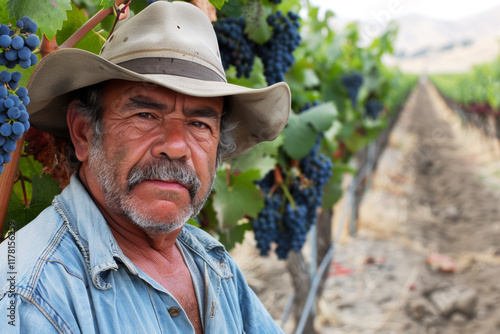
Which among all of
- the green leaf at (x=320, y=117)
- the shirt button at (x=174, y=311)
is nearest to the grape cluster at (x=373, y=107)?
the green leaf at (x=320, y=117)

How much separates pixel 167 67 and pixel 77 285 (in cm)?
70

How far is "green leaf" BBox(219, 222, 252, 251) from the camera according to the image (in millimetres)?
2873

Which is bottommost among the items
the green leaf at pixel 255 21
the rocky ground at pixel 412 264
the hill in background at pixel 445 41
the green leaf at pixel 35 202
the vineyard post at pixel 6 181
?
the rocky ground at pixel 412 264

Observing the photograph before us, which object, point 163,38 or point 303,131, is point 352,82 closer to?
point 303,131

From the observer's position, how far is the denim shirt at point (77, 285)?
1131 mm

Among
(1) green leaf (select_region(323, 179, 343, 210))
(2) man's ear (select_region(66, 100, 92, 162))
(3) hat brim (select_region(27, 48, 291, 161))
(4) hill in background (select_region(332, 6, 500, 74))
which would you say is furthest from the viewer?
(4) hill in background (select_region(332, 6, 500, 74))

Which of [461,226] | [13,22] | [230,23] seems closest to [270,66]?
[230,23]

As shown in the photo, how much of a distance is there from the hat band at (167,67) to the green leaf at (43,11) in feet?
0.76

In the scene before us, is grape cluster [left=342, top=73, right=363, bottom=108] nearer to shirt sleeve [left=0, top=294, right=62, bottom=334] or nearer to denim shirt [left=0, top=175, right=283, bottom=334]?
denim shirt [left=0, top=175, right=283, bottom=334]

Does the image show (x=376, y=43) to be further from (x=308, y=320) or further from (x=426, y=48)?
(x=426, y=48)

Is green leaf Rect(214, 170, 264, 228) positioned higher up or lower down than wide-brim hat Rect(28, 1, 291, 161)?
lower down

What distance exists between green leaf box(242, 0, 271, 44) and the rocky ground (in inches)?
58.2

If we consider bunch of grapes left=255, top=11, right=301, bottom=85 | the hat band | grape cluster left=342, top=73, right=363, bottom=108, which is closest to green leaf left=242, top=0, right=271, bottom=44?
bunch of grapes left=255, top=11, right=301, bottom=85

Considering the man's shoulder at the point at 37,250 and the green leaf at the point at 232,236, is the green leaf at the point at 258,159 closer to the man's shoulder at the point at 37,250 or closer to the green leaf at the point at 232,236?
the green leaf at the point at 232,236
